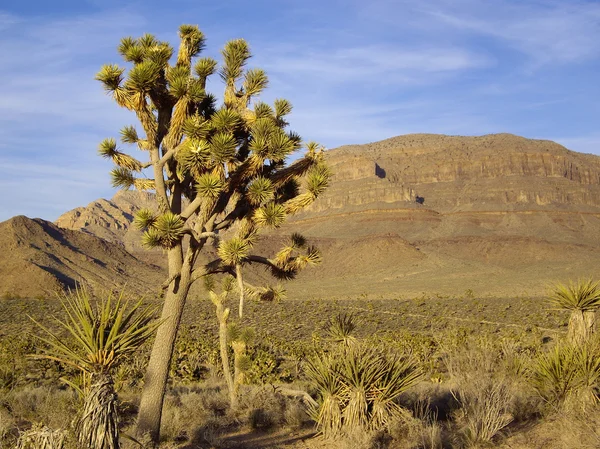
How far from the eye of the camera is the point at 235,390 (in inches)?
457

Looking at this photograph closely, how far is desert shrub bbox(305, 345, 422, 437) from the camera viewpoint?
27.7 ft

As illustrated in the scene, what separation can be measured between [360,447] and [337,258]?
250ft

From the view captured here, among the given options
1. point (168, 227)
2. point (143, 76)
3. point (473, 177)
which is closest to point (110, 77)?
point (143, 76)

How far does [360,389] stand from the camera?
8469mm

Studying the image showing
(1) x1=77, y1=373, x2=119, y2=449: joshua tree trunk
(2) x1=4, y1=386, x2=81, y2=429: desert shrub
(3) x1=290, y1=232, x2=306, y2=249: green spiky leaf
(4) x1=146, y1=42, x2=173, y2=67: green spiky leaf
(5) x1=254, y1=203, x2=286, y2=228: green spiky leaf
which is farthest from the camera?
(3) x1=290, y1=232, x2=306, y2=249: green spiky leaf

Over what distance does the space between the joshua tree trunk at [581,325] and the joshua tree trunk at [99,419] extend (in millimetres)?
8949

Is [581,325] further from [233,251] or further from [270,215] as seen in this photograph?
[233,251]

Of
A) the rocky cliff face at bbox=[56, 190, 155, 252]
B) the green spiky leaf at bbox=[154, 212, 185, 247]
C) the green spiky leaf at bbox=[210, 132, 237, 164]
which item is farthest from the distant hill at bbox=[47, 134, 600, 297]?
the green spiky leaf at bbox=[154, 212, 185, 247]

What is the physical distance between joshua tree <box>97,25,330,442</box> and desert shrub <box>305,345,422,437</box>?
187cm

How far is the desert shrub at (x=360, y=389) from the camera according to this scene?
8.43 meters

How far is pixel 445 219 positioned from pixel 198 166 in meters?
92.6

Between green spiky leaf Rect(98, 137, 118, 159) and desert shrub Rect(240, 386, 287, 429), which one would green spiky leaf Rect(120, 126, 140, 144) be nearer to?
green spiky leaf Rect(98, 137, 118, 159)

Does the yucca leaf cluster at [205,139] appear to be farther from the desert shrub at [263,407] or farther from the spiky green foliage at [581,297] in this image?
the spiky green foliage at [581,297]

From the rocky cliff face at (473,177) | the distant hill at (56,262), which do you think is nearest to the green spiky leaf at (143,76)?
the distant hill at (56,262)
